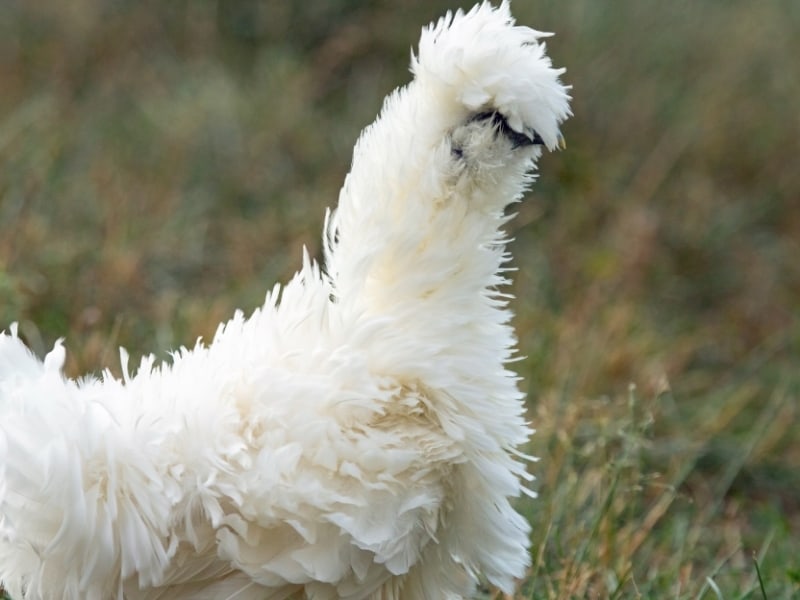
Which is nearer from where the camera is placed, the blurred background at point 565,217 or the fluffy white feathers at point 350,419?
the fluffy white feathers at point 350,419

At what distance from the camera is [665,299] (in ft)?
19.9

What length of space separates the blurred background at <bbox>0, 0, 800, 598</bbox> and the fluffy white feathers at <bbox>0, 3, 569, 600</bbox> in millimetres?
794

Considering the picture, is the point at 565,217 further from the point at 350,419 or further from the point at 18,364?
the point at 18,364

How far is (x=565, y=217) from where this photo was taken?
6281 millimetres

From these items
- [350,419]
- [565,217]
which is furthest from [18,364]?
[565,217]

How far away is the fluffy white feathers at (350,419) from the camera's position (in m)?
2.06

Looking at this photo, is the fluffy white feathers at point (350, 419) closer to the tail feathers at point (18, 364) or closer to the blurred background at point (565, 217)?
the tail feathers at point (18, 364)

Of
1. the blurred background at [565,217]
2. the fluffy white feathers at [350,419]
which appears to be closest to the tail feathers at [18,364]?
the fluffy white feathers at [350,419]

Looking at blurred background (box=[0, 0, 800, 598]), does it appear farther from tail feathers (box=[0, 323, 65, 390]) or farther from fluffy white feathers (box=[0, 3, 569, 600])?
tail feathers (box=[0, 323, 65, 390])

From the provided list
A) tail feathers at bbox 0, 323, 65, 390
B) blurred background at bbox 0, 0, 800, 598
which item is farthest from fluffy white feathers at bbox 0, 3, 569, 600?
blurred background at bbox 0, 0, 800, 598

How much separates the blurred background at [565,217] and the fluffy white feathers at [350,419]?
2.60 feet

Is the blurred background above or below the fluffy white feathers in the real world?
above

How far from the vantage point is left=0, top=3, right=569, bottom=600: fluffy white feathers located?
2.06m

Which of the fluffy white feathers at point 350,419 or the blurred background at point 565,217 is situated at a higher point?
the blurred background at point 565,217
